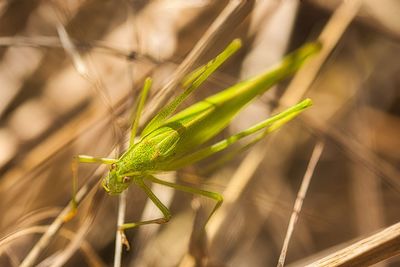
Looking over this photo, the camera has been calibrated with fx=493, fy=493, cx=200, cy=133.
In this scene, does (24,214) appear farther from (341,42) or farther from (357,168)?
(341,42)

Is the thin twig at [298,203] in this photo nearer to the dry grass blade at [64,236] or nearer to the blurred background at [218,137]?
the blurred background at [218,137]

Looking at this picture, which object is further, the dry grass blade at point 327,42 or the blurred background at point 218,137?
the dry grass blade at point 327,42

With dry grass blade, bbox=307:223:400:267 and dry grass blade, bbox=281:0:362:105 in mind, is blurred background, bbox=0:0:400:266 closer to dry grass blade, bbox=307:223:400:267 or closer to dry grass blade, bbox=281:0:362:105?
dry grass blade, bbox=281:0:362:105

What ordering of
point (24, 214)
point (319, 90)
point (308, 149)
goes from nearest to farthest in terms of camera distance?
point (24, 214)
point (308, 149)
point (319, 90)

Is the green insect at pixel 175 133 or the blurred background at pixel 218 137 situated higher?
the blurred background at pixel 218 137

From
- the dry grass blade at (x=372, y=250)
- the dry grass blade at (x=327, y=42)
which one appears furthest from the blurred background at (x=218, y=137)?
the dry grass blade at (x=372, y=250)

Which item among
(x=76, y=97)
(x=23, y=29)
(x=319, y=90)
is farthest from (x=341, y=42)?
(x=23, y=29)

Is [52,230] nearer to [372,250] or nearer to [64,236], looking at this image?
[64,236]

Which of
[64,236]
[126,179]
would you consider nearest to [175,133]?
[126,179]
